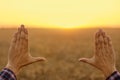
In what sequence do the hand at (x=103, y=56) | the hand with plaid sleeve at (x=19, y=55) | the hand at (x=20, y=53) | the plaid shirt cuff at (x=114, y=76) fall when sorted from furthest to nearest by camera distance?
the hand at (x=20, y=53)
the hand at (x=103, y=56)
the hand with plaid sleeve at (x=19, y=55)
the plaid shirt cuff at (x=114, y=76)

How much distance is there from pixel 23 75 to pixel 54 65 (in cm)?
329

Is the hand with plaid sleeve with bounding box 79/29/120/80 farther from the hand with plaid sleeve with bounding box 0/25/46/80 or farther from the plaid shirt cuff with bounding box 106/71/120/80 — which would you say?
the hand with plaid sleeve with bounding box 0/25/46/80

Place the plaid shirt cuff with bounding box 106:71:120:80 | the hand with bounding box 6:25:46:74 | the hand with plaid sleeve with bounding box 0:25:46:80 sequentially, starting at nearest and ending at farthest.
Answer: the plaid shirt cuff with bounding box 106:71:120:80 < the hand with plaid sleeve with bounding box 0:25:46:80 < the hand with bounding box 6:25:46:74

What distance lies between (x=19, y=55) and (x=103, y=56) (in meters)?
0.99

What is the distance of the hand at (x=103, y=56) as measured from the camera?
507 centimetres

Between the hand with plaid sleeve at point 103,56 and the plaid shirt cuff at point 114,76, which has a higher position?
the hand with plaid sleeve at point 103,56

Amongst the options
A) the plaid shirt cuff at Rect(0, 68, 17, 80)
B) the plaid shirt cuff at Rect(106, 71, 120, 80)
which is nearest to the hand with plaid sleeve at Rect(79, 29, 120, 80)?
the plaid shirt cuff at Rect(106, 71, 120, 80)

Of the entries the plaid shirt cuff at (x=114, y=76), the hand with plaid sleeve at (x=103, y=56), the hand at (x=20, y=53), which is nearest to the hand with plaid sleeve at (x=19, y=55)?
the hand at (x=20, y=53)

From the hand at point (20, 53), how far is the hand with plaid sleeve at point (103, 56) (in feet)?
1.92

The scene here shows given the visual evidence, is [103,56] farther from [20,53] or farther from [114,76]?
[20,53]

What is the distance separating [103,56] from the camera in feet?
17.4

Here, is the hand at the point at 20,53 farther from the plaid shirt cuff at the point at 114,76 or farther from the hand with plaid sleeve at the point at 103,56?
the plaid shirt cuff at the point at 114,76

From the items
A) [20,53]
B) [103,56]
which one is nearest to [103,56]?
[103,56]

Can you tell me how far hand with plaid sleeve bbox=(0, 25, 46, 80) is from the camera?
16.3 feet
